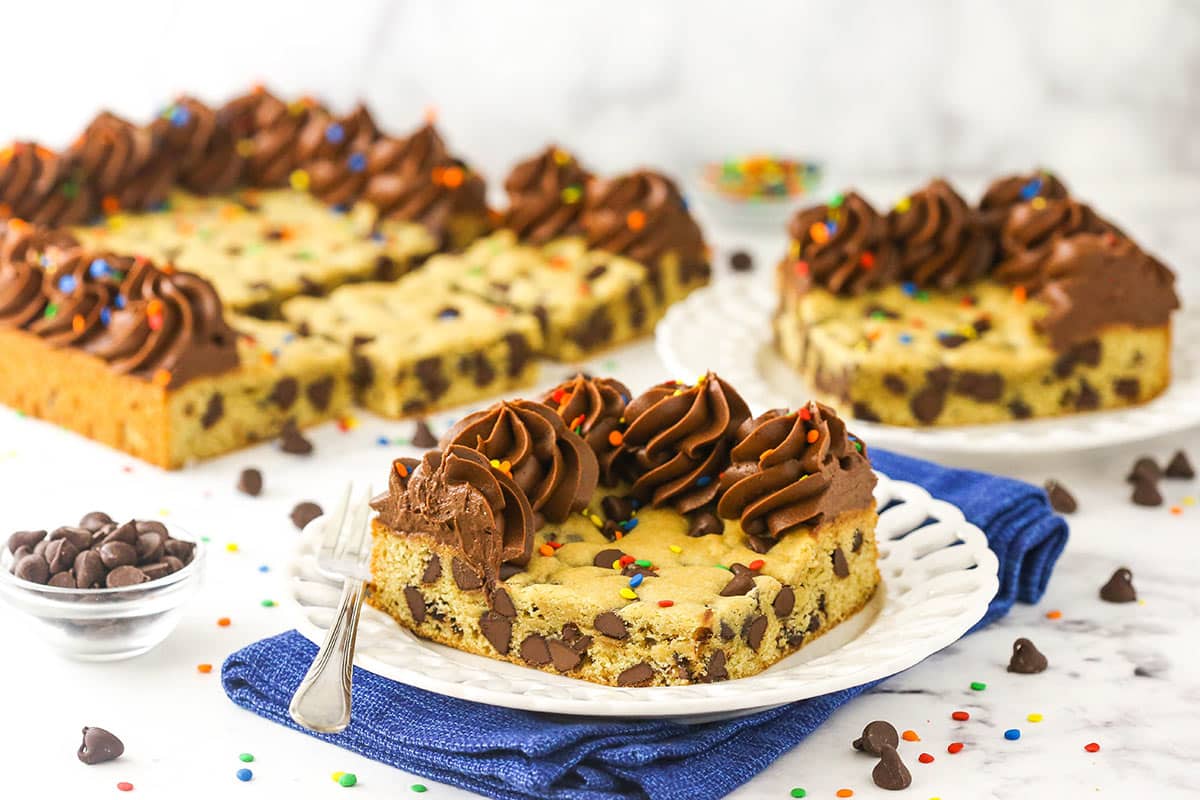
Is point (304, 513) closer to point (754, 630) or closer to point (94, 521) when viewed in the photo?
point (94, 521)

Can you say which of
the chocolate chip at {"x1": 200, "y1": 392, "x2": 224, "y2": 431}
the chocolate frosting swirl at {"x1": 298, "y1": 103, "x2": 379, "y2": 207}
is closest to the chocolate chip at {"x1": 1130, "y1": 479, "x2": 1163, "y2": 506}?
the chocolate chip at {"x1": 200, "y1": 392, "x2": 224, "y2": 431}

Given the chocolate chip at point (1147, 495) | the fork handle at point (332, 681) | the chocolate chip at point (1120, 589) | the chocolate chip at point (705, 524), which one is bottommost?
the chocolate chip at point (1147, 495)

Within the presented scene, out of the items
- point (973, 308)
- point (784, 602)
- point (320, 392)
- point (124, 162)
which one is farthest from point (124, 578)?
point (124, 162)

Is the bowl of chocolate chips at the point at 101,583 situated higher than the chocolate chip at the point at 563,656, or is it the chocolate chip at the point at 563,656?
the bowl of chocolate chips at the point at 101,583

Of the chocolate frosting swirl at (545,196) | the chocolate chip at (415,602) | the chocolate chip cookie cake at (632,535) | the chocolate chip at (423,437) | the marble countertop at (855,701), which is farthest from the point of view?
the chocolate frosting swirl at (545,196)

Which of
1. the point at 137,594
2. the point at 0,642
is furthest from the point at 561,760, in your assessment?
the point at 0,642

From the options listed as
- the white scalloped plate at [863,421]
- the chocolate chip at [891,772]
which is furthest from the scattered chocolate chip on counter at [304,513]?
the chocolate chip at [891,772]

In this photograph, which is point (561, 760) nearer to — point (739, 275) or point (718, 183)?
point (739, 275)

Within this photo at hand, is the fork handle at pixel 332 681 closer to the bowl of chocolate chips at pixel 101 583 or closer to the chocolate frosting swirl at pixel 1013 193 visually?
the bowl of chocolate chips at pixel 101 583
